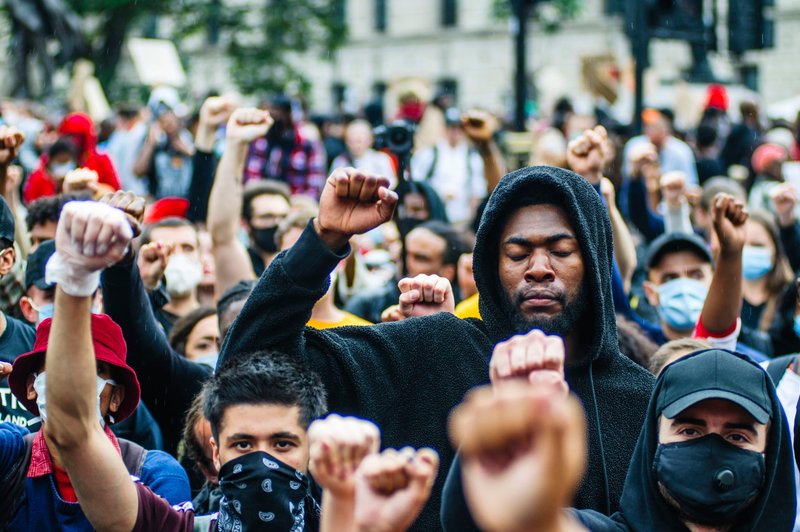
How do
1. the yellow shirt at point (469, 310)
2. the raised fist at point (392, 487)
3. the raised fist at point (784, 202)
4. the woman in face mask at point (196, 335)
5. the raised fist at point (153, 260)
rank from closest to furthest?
the raised fist at point (392, 487) < the yellow shirt at point (469, 310) < the raised fist at point (153, 260) < the woman in face mask at point (196, 335) < the raised fist at point (784, 202)

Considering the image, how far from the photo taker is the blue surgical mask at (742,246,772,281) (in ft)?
24.3

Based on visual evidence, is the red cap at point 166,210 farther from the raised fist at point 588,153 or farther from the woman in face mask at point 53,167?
the raised fist at point 588,153

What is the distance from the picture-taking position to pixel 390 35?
54250 mm

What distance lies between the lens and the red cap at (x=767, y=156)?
11500 millimetres

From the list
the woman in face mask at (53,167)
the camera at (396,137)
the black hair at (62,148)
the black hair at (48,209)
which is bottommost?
the woman in face mask at (53,167)

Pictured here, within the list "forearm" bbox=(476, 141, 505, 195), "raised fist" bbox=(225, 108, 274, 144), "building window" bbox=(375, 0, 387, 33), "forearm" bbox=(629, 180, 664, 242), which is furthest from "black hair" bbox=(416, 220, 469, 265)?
"building window" bbox=(375, 0, 387, 33)

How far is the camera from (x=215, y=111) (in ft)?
22.3

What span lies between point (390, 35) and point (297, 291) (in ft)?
170

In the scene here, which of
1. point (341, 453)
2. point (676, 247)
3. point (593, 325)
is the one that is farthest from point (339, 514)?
point (676, 247)

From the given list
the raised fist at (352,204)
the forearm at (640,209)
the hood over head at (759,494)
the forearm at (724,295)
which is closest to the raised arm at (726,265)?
the forearm at (724,295)

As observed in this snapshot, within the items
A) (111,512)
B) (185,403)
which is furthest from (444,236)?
(111,512)

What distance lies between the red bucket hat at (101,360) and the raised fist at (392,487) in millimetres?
1661

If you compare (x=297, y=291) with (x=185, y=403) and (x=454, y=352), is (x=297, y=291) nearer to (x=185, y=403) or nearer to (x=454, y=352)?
(x=454, y=352)

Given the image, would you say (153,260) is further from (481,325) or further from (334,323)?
(481,325)
